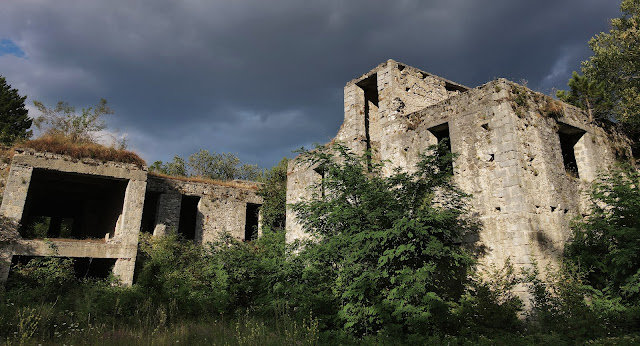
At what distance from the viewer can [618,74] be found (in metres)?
14.2

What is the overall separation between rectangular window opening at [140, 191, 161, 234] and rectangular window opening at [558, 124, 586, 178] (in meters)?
17.1

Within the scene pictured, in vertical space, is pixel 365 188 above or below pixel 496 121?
below

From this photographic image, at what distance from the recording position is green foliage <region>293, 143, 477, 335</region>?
7.56 meters

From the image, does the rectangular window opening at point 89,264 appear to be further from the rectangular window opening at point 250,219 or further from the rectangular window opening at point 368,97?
the rectangular window opening at point 368,97

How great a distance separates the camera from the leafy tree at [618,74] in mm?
12555

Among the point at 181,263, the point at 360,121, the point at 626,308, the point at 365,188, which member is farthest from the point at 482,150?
the point at 181,263

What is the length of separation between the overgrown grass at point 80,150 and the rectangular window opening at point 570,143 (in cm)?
1491

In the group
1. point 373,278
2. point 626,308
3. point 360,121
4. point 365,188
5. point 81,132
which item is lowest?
point 626,308

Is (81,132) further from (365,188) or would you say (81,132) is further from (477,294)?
(477,294)

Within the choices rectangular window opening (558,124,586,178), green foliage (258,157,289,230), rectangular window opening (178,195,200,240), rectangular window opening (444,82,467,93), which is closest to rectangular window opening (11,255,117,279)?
rectangular window opening (178,195,200,240)

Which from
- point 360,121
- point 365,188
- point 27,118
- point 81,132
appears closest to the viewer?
point 365,188

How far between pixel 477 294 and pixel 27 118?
35078mm

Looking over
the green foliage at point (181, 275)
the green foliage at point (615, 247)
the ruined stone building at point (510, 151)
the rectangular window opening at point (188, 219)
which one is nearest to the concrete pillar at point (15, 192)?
the green foliage at point (181, 275)

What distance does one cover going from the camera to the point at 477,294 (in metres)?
8.57
